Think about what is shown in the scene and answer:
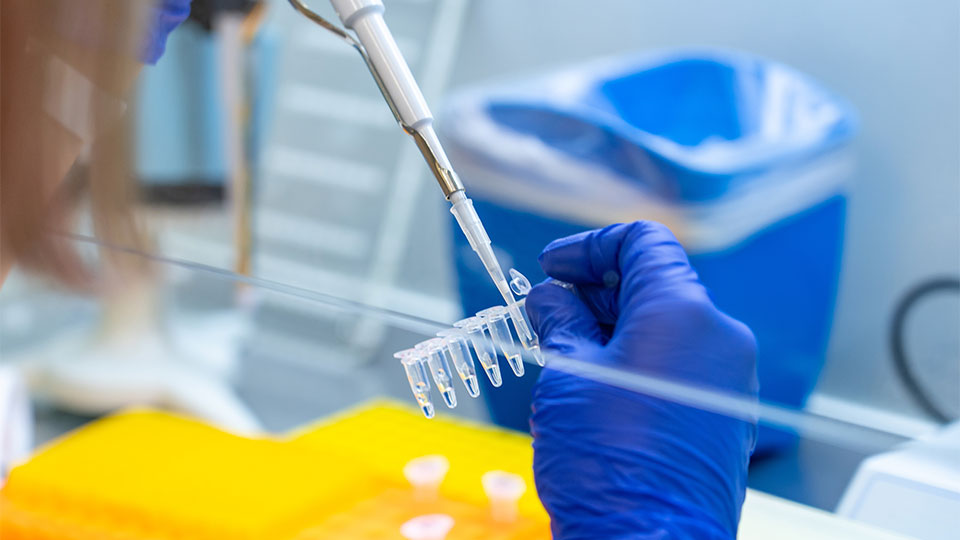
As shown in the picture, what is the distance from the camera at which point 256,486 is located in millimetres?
700

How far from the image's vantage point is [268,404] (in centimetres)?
145

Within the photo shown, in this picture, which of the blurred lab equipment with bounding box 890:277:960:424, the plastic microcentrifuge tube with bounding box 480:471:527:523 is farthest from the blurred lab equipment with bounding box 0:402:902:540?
the blurred lab equipment with bounding box 890:277:960:424

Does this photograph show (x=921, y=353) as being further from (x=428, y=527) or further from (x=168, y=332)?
(x=168, y=332)

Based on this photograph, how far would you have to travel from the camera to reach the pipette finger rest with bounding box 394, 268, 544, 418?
0.44 meters

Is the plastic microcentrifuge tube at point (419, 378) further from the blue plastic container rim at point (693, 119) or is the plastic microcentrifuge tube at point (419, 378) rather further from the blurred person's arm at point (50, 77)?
the blue plastic container rim at point (693, 119)

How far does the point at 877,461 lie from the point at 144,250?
0.55 meters

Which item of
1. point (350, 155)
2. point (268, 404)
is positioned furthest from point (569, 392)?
point (350, 155)

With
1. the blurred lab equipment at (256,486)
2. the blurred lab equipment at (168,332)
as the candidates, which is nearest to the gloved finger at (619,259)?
the blurred lab equipment at (256,486)

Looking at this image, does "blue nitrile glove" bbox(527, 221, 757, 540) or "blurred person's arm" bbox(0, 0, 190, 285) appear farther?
"blurred person's arm" bbox(0, 0, 190, 285)

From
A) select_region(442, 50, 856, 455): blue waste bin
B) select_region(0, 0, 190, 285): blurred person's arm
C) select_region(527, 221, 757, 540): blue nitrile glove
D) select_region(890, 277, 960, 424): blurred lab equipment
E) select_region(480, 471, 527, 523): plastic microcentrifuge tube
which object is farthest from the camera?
select_region(890, 277, 960, 424): blurred lab equipment

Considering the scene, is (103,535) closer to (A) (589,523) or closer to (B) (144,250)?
(B) (144,250)

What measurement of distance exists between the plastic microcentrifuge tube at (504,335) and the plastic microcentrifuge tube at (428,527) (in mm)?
221

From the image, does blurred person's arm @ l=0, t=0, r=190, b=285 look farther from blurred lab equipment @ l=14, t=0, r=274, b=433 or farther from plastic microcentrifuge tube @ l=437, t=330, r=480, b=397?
blurred lab equipment @ l=14, t=0, r=274, b=433

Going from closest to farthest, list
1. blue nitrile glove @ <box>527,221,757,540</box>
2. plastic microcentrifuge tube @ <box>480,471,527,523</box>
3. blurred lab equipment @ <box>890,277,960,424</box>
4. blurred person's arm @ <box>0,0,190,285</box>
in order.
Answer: blue nitrile glove @ <box>527,221,757,540</box> < blurred person's arm @ <box>0,0,190,285</box> < plastic microcentrifuge tube @ <box>480,471,527,523</box> < blurred lab equipment @ <box>890,277,960,424</box>
